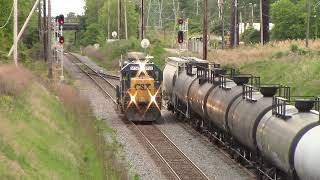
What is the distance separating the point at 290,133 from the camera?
558 inches

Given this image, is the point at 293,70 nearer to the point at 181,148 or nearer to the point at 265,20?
the point at 181,148

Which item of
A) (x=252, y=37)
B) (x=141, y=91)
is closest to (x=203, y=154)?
(x=141, y=91)

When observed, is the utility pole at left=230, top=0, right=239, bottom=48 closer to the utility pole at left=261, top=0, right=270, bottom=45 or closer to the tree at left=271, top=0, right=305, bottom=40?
the utility pole at left=261, top=0, right=270, bottom=45

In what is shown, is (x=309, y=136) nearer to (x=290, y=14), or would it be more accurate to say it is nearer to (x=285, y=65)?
(x=285, y=65)

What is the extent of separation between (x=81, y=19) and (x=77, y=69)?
7257 centimetres

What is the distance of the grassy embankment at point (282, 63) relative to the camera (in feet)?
102

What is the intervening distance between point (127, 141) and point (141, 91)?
16.0ft

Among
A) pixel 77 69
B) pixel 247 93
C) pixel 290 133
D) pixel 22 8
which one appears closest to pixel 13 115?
pixel 247 93

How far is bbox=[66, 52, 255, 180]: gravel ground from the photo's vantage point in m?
19.9

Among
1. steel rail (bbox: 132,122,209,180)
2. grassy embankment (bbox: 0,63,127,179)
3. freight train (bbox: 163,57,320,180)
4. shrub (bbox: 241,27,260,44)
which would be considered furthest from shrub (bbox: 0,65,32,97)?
shrub (bbox: 241,27,260,44)

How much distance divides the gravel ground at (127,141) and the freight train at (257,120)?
2.84m

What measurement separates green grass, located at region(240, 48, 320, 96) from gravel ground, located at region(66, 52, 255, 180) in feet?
20.6

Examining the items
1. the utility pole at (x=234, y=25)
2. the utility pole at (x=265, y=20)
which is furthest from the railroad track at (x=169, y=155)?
the utility pole at (x=234, y=25)

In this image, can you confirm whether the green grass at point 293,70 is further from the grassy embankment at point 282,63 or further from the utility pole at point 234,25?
the utility pole at point 234,25
